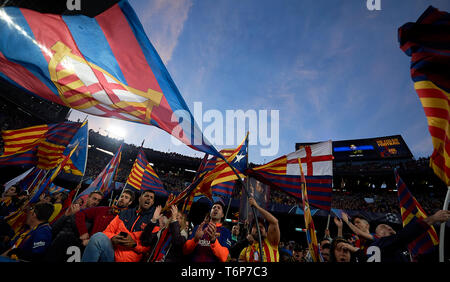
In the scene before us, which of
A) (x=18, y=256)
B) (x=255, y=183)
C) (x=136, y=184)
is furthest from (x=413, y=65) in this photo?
(x=136, y=184)

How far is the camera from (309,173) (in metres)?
4.52

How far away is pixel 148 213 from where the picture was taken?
3.80m

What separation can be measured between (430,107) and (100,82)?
5.15 meters

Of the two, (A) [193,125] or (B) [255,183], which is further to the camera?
(B) [255,183]

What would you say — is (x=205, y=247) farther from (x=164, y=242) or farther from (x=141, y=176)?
(x=141, y=176)

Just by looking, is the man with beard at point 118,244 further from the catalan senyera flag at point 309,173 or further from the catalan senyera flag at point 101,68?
the catalan senyera flag at point 309,173

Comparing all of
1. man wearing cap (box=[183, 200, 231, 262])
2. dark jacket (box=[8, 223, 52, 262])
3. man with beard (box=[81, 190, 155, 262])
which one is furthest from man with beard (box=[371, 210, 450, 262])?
dark jacket (box=[8, 223, 52, 262])

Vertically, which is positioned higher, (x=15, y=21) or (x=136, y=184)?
(x=15, y=21)

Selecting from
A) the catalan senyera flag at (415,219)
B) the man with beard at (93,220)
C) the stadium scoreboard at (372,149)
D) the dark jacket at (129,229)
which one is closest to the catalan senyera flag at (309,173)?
the catalan senyera flag at (415,219)

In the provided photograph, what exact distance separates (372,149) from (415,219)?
37.9m

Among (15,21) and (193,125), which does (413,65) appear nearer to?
(193,125)

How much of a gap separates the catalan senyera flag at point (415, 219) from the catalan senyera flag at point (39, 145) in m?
10.4

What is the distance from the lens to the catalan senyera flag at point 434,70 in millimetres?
2596
